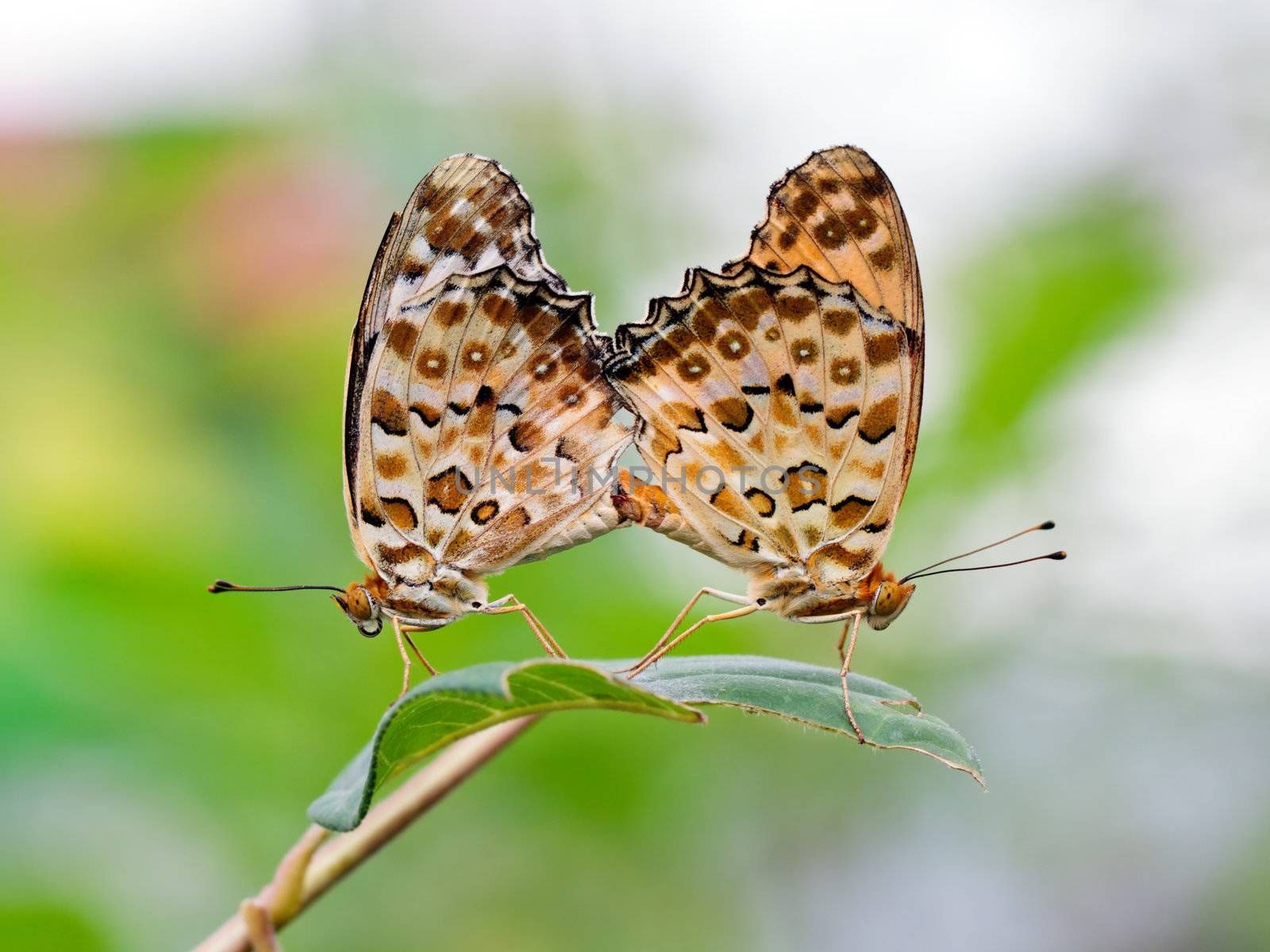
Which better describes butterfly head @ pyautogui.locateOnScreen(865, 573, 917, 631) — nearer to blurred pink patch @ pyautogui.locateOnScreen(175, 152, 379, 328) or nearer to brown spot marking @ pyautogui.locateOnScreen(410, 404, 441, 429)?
brown spot marking @ pyautogui.locateOnScreen(410, 404, 441, 429)

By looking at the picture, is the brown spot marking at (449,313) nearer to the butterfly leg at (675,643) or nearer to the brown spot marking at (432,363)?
the brown spot marking at (432,363)

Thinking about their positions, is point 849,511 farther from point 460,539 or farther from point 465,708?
point 465,708

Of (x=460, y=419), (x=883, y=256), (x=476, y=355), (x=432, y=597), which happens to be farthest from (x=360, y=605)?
(x=883, y=256)

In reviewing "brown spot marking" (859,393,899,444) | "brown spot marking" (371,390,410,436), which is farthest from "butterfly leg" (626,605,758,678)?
"brown spot marking" (371,390,410,436)

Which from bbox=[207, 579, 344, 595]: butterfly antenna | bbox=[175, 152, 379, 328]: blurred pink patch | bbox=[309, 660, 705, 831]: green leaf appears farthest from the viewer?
bbox=[175, 152, 379, 328]: blurred pink patch

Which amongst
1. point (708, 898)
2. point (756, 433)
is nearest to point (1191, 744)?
point (708, 898)
